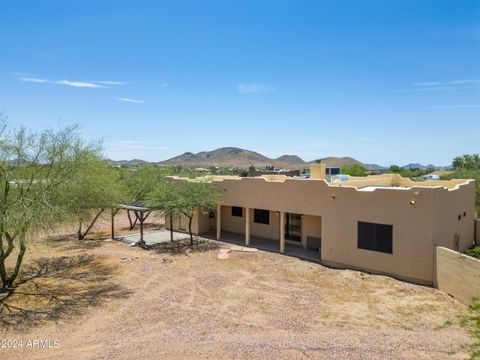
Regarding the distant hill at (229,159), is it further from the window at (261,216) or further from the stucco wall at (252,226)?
the window at (261,216)

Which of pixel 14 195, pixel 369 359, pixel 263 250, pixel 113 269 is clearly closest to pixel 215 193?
pixel 263 250

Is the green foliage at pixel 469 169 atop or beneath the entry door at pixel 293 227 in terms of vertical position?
atop

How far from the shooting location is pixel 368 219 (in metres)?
15.0

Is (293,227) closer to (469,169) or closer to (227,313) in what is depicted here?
(227,313)

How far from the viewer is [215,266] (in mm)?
16312

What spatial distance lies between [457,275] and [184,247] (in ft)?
45.8

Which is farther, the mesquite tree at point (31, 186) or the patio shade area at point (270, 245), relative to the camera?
the patio shade area at point (270, 245)

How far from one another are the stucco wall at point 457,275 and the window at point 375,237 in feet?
6.37

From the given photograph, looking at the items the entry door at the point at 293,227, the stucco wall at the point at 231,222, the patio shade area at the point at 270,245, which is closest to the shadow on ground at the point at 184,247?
the patio shade area at the point at 270,245

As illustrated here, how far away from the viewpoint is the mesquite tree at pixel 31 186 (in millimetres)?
11391

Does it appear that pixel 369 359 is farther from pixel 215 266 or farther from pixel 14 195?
pixel 14 195

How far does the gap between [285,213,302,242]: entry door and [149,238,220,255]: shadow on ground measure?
460cm

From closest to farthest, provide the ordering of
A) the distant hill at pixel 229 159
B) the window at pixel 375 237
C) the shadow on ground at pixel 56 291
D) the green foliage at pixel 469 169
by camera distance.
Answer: the shadow on ground at pixel 56 291 < the window at pixel 375 237 < the green foliage at pixel 469 169 < the distant hill at pixel 229 159

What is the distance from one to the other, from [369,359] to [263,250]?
11190 millimetres
